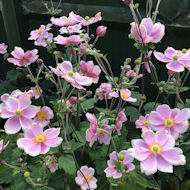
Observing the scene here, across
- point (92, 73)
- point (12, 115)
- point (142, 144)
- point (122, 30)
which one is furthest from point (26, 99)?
point (122, 30)

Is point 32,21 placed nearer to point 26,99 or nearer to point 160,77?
point 160,77

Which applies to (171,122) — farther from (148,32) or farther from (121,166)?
(148,32)

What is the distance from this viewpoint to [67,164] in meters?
0.97

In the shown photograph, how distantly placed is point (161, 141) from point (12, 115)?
46 centimetres

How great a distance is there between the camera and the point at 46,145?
2.38 feet

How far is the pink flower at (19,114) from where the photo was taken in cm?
74

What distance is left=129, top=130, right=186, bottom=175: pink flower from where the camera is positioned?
0.62 m

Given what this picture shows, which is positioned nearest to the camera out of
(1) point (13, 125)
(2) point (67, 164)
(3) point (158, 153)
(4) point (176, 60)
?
(3) point (158, 153)

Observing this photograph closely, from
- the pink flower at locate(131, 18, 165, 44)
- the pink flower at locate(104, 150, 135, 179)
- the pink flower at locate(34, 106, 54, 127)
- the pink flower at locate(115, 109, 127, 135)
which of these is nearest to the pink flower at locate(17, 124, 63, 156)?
the pink flower at locate(34, 106, 54, 127)

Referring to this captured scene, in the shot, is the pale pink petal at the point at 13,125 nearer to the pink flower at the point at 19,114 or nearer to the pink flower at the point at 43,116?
the pink flower at the point at 19,114

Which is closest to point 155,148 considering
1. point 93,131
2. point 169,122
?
point 169,122

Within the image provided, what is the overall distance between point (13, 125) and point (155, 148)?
17.4 inches

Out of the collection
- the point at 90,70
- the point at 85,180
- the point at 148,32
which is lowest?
the point at 85,180

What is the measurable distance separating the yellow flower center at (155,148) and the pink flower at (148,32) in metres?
0.36
